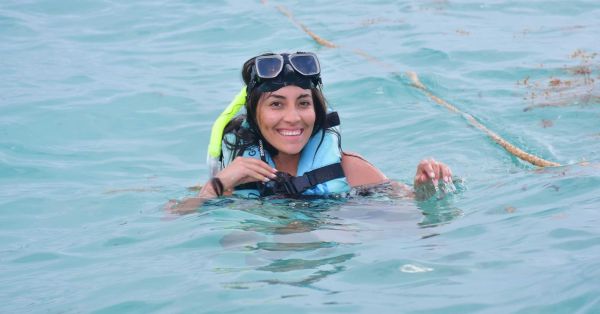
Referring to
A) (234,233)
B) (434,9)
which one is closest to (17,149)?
(234,233)

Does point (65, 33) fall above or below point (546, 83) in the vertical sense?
above

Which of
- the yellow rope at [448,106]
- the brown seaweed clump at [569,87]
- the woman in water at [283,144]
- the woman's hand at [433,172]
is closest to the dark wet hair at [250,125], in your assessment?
the woman in water at [283,144]

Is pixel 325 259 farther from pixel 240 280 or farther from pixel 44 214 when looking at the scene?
pixel 44 214

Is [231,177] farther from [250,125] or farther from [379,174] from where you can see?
[379,174]

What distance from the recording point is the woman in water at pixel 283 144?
600cm

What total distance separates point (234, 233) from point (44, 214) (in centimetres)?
226

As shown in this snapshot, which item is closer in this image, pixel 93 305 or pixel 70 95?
pixel 93 305

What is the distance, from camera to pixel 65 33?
505 inches

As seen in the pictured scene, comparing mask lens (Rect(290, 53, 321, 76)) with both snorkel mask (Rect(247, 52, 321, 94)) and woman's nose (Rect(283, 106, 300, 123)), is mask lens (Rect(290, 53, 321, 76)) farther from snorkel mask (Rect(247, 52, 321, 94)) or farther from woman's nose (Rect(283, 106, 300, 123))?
woman's nose (Rect(283, 106, 300, 123))

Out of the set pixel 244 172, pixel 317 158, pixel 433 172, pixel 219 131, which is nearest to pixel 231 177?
pixel 244 172

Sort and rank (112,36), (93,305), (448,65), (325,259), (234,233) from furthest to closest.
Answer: (112,36), (448,65), (234,233), (325,259), (93,305)

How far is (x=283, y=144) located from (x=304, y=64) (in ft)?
1.68

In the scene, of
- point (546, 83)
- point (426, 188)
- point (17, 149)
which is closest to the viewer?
point (426, 188)

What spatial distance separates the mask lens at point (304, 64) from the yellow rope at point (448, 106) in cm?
198
